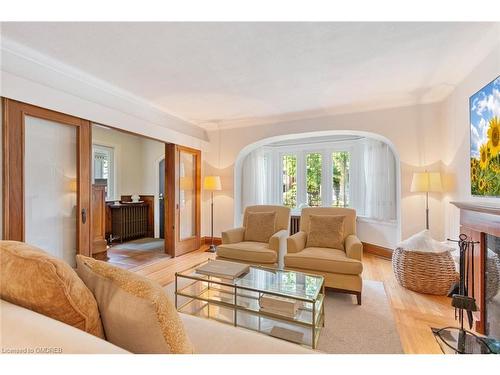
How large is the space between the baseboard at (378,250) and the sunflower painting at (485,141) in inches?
79.6

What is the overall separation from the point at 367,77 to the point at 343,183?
2.55 m

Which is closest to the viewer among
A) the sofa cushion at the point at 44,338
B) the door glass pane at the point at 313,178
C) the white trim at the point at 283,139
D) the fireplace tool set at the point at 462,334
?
the sofa cushion at the point at 44,338

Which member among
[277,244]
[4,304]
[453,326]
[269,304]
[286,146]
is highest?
[286,146]

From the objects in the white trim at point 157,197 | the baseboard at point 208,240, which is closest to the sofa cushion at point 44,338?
the baseboard at point 208,240

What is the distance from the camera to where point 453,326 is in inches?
81.1

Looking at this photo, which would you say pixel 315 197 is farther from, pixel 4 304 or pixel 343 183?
pixel 4 304

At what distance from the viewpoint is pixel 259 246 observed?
3039 mm

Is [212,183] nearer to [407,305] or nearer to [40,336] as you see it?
[407,305]

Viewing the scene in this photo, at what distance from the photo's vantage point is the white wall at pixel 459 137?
7.19 ft

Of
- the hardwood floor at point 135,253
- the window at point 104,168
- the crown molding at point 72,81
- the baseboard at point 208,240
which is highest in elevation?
the crown molding at point 72,81

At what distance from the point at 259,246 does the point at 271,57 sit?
2082 millimetres

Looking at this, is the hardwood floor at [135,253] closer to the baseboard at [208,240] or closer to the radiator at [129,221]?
the radiator at [129,221]
